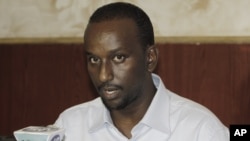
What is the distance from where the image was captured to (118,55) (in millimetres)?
1203

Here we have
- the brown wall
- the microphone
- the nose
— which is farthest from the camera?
the brown wall

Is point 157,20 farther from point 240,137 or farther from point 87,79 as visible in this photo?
point 240,137

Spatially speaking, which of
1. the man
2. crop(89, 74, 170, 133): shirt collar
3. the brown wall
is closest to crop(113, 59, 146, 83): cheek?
the man

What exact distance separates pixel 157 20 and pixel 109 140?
2.22 feet

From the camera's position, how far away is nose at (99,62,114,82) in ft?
3.81

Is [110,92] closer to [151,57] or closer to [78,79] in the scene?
[151,57]

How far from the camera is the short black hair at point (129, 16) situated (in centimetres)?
125

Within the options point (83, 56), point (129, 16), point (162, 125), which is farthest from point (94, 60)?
point (83, 56)

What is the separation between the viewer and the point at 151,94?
1.34 metres

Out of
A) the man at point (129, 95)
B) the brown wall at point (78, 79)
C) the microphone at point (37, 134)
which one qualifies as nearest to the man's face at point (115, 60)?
the man at point (129, 95)

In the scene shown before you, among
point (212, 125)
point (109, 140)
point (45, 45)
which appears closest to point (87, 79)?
point (45, 45)

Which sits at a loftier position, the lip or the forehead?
the forehead

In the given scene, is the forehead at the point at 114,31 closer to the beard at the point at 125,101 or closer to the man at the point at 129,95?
the man at the point at 129,95

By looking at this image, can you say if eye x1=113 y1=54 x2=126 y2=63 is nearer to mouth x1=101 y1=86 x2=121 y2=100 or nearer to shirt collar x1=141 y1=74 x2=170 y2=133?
mouth x1=101 y1=86 x2=121 y2=100
